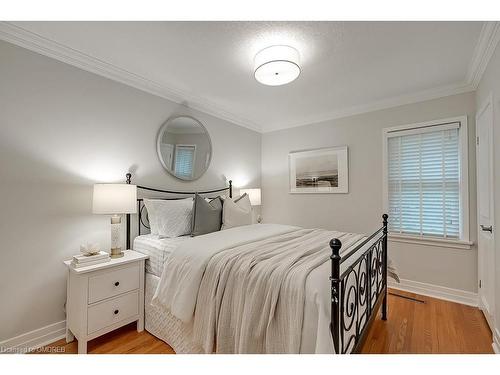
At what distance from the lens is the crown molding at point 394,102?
2.67 metres

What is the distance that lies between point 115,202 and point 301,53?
6.96 ft

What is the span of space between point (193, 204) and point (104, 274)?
1.02m

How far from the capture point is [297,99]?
3152 mm

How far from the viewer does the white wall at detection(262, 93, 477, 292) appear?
2.65m

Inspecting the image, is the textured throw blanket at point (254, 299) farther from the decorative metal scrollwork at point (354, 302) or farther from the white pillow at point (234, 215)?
the white pillow at point (234, 215)

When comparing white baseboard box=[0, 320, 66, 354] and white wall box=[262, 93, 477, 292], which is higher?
white wall box=[262, 93, 477, 292]

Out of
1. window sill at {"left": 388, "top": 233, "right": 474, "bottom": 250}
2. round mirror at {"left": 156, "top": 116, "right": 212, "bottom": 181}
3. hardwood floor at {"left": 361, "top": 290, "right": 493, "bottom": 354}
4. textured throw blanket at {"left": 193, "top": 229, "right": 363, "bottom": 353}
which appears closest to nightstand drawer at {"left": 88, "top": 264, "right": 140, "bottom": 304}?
textured throw blanket at {"left": 193, "top": 229, "right": 363, "bottom": 353}

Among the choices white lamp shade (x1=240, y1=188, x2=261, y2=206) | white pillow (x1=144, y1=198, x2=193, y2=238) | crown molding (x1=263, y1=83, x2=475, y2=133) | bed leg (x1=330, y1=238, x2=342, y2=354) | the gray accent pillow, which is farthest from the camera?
white lamp shade (x1=240, y1=188, x2=261, y2=206)

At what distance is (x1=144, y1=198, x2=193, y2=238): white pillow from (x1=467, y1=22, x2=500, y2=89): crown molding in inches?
117

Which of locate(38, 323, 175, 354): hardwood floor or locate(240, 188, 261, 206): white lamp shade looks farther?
locate(240, 188, 261, 206): white lamp shade

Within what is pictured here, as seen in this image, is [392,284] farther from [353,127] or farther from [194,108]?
[194,108]

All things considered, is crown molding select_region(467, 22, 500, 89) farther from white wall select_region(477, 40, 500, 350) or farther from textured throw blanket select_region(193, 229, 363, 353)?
textured throw blanket select_region(193, 229, 363, 353)

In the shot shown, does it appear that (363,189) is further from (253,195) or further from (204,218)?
(204,218)

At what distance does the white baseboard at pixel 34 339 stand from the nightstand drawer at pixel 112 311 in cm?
50
